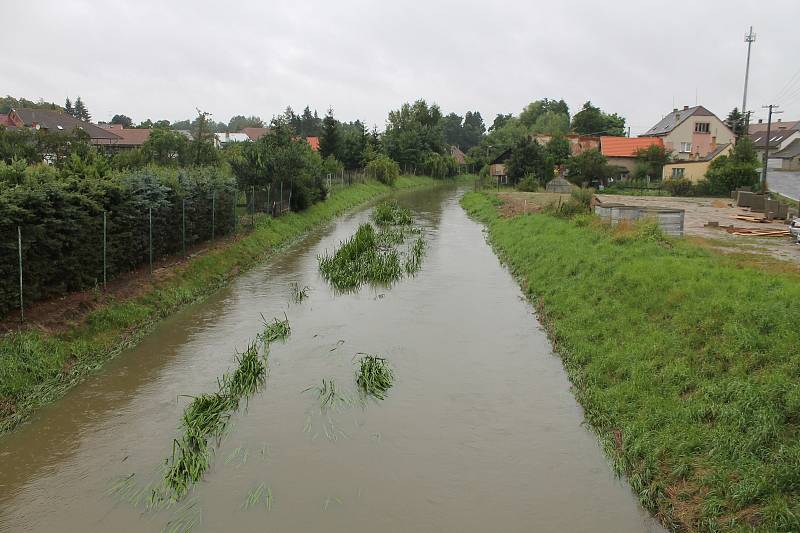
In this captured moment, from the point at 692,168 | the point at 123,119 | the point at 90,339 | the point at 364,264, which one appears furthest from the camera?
the point at 123,119

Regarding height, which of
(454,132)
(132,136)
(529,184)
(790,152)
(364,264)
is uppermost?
(454,132)

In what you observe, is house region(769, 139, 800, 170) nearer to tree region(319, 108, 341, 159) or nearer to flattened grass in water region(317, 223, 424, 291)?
tree region(319, 108, 341, 159)

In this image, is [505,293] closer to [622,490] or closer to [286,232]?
[622,490]

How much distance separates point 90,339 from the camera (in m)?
11.5

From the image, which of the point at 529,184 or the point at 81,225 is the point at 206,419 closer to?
the point at 81,225

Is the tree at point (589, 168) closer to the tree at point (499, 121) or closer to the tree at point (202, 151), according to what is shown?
the tree at point (202, 151)

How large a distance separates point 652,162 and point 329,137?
3078 cm

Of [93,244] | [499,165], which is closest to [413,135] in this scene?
[499,165]

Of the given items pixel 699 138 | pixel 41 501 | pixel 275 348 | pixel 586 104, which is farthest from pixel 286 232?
pixel 586 104

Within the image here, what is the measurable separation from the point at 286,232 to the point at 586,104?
77.1 m

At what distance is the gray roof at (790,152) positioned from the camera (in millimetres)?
64500

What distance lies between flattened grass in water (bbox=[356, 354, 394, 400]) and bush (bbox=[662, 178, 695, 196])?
46.1 metres

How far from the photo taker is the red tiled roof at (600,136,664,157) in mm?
61737

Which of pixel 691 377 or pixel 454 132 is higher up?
pixel 454 132
